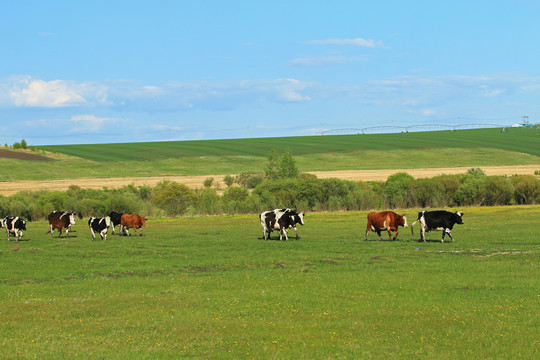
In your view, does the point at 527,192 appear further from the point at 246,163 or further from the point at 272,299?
the point at 246,163

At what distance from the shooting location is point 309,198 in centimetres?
6344

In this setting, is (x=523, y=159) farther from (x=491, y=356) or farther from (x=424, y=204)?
(x=491, y=356)

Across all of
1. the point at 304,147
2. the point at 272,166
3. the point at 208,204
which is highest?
the point at 304,147

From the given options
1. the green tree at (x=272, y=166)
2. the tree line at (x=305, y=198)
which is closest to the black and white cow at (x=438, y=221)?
the tree line at (x=305, y=198)

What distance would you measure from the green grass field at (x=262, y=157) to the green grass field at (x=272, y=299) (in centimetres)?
8743

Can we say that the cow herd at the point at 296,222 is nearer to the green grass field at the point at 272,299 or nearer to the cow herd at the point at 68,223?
the cow herd at the point at 68,223

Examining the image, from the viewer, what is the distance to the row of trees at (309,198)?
193 ft

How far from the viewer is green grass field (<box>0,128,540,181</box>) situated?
397ft

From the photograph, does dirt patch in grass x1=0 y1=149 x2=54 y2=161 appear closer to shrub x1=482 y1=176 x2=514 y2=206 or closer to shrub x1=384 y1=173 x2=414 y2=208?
shrub x1=384 y1=173 x2=414 y2=208

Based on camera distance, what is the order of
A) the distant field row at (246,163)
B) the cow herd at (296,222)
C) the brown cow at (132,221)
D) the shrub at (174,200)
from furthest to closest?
the distant field row at (246,163)
the shrub at (174,200)
the brown cow at (132,221)
the cow herd at (296,222)

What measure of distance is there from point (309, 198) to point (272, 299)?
46.4m

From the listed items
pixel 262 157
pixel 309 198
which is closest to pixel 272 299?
pixel 309 198

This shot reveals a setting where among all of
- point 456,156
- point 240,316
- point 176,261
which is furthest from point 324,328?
point 456,156

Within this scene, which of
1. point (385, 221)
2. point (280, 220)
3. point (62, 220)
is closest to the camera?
point (385, 221)
